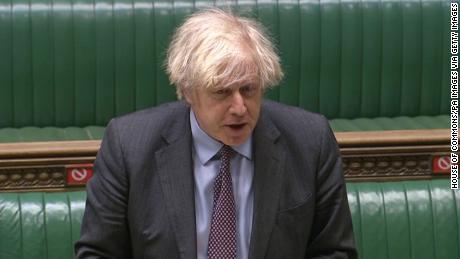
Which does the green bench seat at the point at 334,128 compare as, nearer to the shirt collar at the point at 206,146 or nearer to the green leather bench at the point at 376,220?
the green leather bench at the point at 376,220

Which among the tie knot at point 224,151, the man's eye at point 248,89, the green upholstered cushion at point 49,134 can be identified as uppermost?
the man's eye at point 248,89

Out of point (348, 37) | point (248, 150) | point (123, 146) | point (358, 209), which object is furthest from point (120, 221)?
point (348, 37)

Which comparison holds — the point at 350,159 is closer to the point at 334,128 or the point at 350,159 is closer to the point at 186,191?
the point at 334,128

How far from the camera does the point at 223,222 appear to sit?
5.05ft

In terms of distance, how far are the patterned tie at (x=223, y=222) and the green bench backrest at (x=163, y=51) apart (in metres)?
1.80

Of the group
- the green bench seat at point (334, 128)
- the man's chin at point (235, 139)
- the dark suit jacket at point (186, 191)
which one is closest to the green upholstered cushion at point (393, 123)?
the green bench seat at point (334, 128)

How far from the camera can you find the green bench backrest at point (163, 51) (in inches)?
131

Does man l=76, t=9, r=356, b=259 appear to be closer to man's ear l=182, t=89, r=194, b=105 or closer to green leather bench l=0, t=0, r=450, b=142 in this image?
man's ear l=182, t=89, r=194, b=105

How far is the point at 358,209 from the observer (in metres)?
2.43

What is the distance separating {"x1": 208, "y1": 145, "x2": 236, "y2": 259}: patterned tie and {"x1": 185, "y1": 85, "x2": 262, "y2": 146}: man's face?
69 mm

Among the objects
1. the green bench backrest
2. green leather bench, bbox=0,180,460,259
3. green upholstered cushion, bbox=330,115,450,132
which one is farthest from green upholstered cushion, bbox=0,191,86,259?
green upholstered cushion, bbox=330,115,450,132

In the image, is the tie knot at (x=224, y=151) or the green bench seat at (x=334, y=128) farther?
the green bench seat at (x=334, y=128)

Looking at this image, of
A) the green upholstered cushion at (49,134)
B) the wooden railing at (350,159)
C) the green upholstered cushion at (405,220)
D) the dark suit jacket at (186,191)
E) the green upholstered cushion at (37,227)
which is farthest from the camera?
the green upholstered cushion at (49,134)

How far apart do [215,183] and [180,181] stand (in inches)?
2.0
